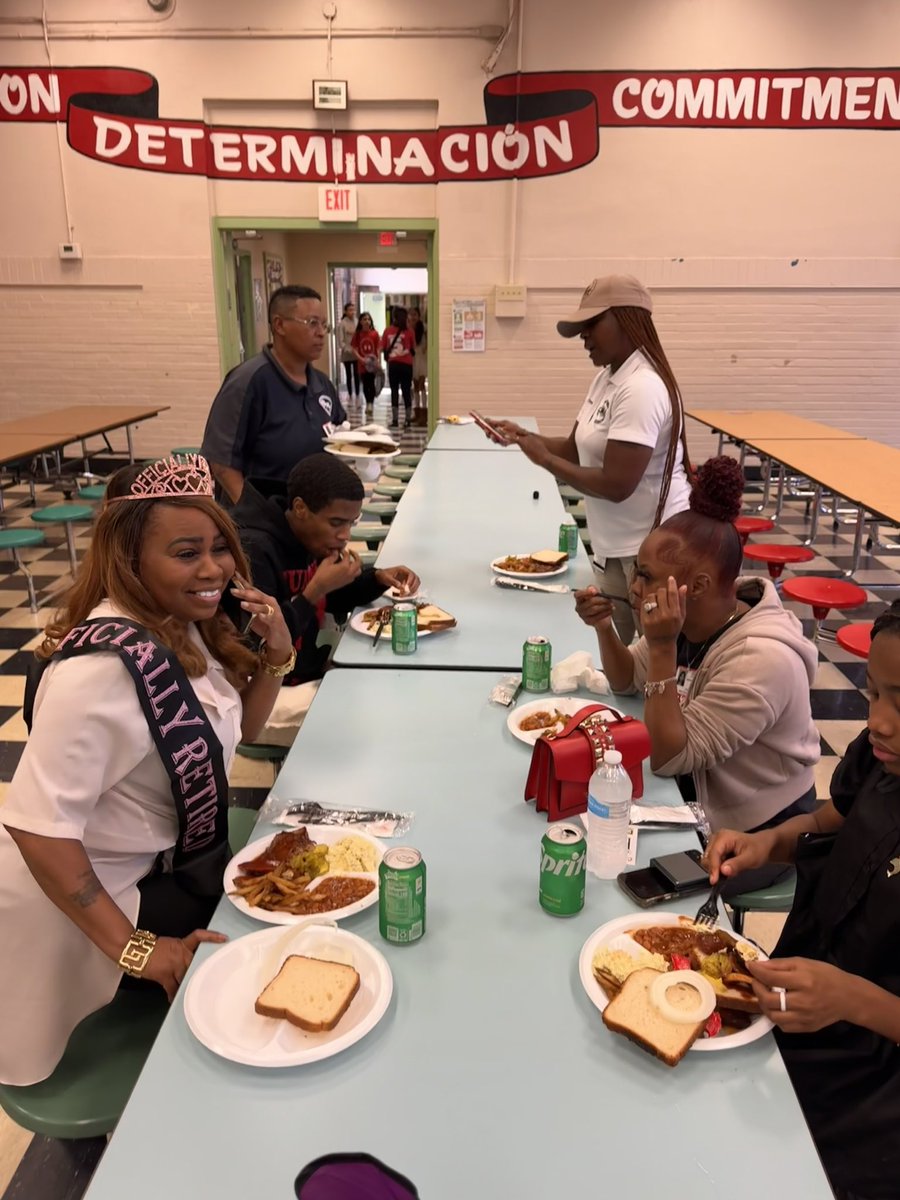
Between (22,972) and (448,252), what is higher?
(448,252)

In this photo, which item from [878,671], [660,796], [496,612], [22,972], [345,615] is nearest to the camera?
[878,671]

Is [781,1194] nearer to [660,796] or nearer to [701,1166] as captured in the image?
[701,1166]

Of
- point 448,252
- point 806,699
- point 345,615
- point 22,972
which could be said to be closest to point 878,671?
point 806,699

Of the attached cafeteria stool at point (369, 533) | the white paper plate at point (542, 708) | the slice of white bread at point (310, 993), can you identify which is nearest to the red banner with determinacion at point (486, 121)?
the attached cafeteria stool at point (369, 533)

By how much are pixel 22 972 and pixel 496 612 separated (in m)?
1.62

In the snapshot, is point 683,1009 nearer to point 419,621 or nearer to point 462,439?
point 419,621

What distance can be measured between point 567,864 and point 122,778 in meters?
0.74

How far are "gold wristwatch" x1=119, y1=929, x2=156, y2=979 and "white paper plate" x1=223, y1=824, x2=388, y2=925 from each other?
0.13 metres

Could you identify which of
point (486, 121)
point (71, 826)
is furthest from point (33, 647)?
point (486, 121)

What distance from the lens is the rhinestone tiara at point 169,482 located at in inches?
59.4

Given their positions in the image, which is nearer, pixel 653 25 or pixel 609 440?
pixel 609 440

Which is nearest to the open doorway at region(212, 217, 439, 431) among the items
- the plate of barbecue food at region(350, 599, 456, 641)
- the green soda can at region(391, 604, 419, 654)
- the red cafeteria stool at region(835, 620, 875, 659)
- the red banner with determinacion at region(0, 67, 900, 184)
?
the red banner with determinacion at region(0, 67, 900, 184)

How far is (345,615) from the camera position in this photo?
9.88 feet

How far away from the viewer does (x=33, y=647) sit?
4.30 meters
